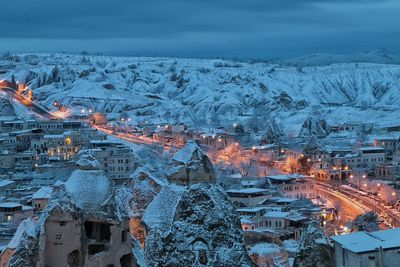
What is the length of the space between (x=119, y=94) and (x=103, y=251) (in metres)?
169

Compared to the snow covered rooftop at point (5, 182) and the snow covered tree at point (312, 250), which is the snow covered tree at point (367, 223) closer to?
the snow covered tree at point (312, 250)

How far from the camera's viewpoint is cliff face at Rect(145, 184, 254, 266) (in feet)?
47.3

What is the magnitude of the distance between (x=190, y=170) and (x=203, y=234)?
5.29 ft

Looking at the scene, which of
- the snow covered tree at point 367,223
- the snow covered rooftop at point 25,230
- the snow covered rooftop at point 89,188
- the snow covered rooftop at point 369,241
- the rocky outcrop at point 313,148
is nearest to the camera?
the snow covered rooftop at point 89,188

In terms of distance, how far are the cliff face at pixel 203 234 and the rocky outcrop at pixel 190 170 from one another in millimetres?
686

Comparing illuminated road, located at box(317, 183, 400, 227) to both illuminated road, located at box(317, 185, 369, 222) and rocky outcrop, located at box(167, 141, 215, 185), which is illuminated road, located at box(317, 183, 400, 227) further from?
rocky outcrop, located at box(167, 141, 215, 185)

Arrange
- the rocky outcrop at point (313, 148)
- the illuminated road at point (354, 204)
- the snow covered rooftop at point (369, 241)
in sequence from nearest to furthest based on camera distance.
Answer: the snow covered rooftop at point (369, 241) → the illuminated road at point (354, 204) → the rocky outcrop at point (313, 148)

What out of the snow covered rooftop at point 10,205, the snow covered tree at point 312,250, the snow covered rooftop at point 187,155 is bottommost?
the snow covered rooftop at point 10,205

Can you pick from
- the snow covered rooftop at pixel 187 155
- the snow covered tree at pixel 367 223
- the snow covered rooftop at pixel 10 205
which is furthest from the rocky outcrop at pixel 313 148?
the snow covered rooftop at pixel 187 155

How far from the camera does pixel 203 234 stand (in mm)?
14414

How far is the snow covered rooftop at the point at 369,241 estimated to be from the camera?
19.6m

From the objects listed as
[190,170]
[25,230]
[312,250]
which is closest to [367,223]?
[312,250]

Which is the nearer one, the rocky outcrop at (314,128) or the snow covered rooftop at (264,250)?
the snow covered rooftop at (264,250)

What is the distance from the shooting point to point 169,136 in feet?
381
